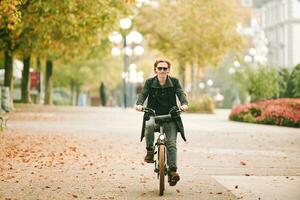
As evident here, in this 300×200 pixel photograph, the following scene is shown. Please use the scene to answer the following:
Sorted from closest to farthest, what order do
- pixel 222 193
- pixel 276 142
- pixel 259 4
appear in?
pixel 222 193
pixel 276 142
pixel 259 4

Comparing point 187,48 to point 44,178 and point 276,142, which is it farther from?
point 44,178

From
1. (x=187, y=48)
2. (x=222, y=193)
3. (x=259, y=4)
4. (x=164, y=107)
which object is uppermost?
(x=259, y=4)

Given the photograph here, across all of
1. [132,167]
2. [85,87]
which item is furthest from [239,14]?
[132,167]

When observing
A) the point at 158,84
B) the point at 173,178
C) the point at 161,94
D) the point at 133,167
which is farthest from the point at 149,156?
the point at 133,167

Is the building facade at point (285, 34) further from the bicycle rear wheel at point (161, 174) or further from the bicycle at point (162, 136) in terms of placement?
the bicycle rear wheel at point (161, 174)

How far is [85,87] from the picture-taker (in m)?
70.9

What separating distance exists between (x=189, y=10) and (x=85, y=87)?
1133 inches

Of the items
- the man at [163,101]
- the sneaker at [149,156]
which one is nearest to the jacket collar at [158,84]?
the man at [163,101]

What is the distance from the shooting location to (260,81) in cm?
3209

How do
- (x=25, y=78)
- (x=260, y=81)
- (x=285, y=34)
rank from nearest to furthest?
(x=260, y=81) → (x=25, y=78) → (x=285, y=34)

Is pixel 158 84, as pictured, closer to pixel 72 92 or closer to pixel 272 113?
pixel 272 113

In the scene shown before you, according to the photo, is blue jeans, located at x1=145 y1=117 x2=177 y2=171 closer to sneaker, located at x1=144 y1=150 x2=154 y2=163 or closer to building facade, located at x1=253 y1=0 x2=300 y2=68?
sneaker, located at x1=144 y1=150 x2=154 y2=163

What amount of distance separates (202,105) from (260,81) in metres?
9.54

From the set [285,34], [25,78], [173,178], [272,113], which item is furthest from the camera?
[285,34]
